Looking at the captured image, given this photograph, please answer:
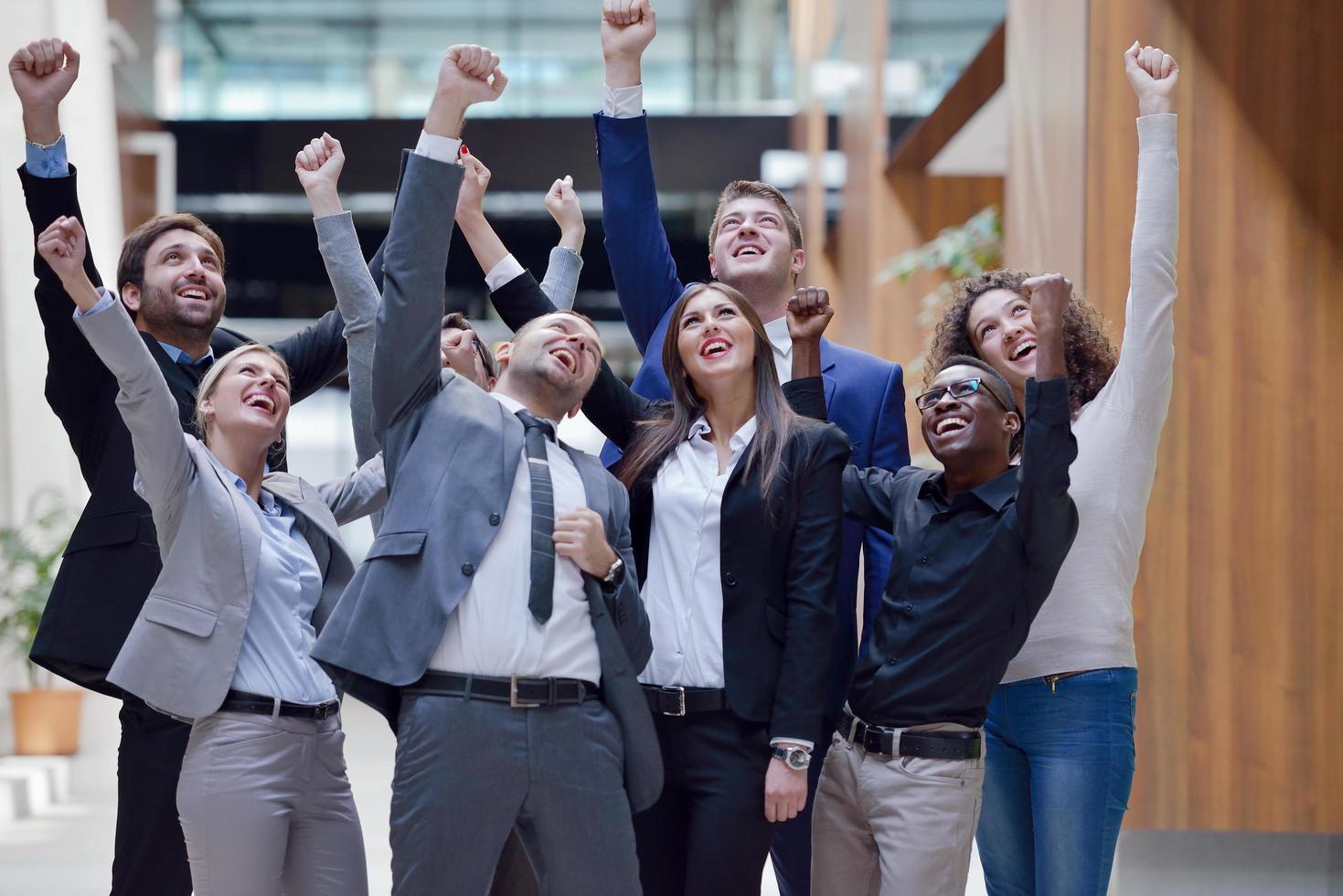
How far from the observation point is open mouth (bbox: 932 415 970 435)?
242cm

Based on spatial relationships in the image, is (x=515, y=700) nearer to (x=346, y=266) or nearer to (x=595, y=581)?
(x=595, y=581)

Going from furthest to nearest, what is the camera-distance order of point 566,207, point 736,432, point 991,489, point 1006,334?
point 566,207, point 1006,334, point 736,432, point 991,489

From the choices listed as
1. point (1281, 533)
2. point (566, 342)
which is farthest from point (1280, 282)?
point (566, 342)

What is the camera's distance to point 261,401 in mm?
2510

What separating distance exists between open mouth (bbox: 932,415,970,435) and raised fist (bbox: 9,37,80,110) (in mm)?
1624

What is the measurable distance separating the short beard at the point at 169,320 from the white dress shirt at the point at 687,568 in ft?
3.20

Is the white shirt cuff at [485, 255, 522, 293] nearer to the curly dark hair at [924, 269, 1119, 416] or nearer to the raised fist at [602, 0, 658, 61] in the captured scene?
the raised fist at [602, 0, 658, 61]

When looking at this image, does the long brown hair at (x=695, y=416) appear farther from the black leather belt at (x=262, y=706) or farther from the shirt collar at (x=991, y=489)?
the black leather belt at (x=262, y=706)

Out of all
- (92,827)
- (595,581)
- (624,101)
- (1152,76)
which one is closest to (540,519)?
(595,581)

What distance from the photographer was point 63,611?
8.40 ft

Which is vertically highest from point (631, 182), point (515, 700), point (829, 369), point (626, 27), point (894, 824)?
point (626, 27)

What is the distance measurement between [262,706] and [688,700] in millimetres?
690

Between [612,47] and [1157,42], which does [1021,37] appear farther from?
[612,47]

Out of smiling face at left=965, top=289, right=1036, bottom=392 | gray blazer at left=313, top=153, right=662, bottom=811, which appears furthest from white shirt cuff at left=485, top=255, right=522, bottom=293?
smiling face at left=965, top=289, right=1036, bottom=392
